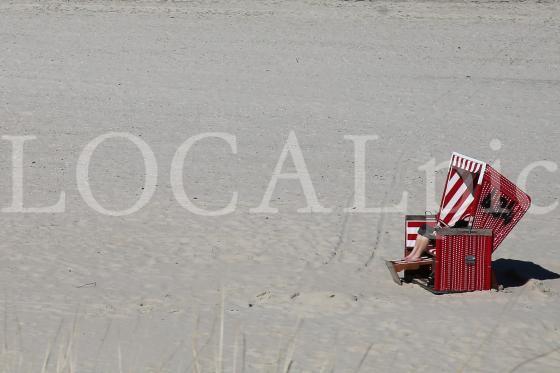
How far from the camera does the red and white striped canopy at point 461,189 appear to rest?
1037 cm

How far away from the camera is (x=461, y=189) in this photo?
35.4ft

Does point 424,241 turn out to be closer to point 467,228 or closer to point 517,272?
point 467,228

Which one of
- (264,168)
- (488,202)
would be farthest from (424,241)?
(264,168)

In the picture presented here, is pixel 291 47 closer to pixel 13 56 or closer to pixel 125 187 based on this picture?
pixel 13 56

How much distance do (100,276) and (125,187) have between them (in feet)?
14.0

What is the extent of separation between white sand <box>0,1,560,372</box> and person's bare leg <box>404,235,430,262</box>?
1.26 ft

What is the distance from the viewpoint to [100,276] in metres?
10.4

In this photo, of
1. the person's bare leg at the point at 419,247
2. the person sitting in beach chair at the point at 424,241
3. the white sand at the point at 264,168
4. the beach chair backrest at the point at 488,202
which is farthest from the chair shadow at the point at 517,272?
the person's bare leg at the point at 419,247

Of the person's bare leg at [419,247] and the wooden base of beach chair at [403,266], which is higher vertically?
the person's bare leg at [419,247]

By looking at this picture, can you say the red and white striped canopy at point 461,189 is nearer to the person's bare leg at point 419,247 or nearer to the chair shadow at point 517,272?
the person's bare leg at point 419,247

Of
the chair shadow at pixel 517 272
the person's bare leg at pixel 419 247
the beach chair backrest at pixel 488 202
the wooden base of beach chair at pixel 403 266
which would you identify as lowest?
the chair shadow at pixel 517 272

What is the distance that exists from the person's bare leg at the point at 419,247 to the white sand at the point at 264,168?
384 millimetres

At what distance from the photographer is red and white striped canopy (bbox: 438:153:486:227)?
34.0ft

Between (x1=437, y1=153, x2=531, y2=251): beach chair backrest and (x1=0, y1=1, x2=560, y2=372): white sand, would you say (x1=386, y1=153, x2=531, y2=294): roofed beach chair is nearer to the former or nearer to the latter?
(x1=437, y1=153, x2=531, y2=251): beach chair backrest
